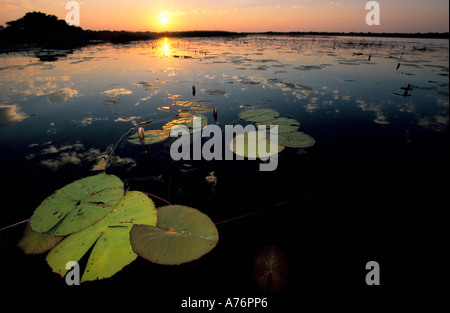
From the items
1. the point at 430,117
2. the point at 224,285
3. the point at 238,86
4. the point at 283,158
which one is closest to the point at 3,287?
the point at 224,285

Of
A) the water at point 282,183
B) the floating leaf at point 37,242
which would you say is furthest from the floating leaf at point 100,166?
the floating leaf at point 37,242

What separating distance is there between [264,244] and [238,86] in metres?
6.09

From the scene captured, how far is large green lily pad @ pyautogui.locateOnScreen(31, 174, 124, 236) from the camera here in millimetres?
1594

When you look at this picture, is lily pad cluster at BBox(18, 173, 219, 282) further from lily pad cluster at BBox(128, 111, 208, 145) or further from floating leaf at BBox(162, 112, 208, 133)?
floating leaf at BBox(162, 112, 208, 133)

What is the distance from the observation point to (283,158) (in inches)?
117

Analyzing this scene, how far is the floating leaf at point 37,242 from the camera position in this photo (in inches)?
59.4

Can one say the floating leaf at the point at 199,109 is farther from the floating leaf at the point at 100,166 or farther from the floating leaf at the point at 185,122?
the floating leaf at the point at 100,166

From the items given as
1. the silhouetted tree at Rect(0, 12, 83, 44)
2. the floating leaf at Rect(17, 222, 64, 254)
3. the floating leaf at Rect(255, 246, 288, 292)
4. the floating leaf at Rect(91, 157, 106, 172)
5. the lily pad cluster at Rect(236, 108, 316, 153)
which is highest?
the silhouetted tree at Rect(0, 12, 83, 44)

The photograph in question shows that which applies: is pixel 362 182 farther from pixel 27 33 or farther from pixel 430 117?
pixel 27 33

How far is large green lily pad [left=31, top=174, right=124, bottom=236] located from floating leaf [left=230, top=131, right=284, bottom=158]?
5.55ft

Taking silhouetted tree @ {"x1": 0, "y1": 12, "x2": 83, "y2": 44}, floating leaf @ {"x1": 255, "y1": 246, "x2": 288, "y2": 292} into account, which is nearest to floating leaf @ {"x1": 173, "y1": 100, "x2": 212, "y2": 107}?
floating leaf @ {"x1": 255, "y1": 246, "x2": 288, "y2": 292}

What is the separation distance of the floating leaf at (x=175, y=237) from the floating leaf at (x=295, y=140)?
1.96 meters

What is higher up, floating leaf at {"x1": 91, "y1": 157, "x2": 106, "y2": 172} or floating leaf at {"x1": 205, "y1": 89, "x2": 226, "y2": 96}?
floating leaf at {"x1": 205, "y1": 89, "x2": 226, "y2": 96}

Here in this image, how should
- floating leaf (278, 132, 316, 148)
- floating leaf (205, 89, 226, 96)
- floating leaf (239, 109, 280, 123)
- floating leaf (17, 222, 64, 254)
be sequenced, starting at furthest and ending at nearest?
floating leaf (205, 89, 226, 96) < floating leaf (239, 109, 280, 123) < floating leaf (278, 132, 316, 148) < floating leaf (17, 222, 64, 254)
